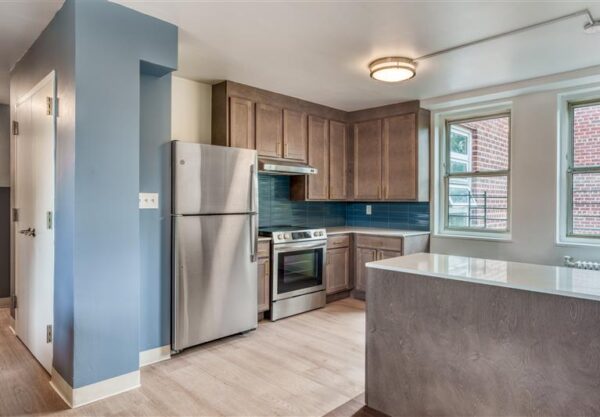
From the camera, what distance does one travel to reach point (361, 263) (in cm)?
476

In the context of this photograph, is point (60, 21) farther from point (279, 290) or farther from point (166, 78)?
point (279, 290)

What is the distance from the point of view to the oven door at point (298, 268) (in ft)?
13.0

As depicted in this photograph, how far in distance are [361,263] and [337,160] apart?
137 centimetres

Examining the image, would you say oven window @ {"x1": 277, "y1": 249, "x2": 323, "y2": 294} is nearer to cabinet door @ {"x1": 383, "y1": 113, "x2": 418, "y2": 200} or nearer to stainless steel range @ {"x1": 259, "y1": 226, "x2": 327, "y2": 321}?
stainless steel range @ {"x1": 259, "y1": 226, "x2": 327, "y2": 321}

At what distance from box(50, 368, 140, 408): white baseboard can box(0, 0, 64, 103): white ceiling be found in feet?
7.59

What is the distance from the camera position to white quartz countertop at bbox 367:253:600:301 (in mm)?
1678

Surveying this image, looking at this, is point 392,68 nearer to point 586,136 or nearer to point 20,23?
point 586,136

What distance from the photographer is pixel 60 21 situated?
8.02 ft

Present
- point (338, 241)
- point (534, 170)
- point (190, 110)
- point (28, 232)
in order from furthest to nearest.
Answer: point (338, 241) < point (534, 170) < point (190, 110) < point (28, 232)

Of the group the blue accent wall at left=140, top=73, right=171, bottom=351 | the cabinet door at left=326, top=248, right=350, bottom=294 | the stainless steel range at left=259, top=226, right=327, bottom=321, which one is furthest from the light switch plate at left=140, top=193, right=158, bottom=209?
the cabinet door at left=326, top=248, right=350, bottom=294

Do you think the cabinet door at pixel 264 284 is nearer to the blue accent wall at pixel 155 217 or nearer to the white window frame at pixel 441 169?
the blue accent wall at pixel 155 217

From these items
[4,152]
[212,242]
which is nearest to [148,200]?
[212,242]

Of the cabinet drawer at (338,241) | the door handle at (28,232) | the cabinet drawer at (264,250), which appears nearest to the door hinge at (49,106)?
the door handle at (28,232)

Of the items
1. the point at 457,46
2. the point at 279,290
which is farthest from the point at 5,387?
A: the point at 457,46
